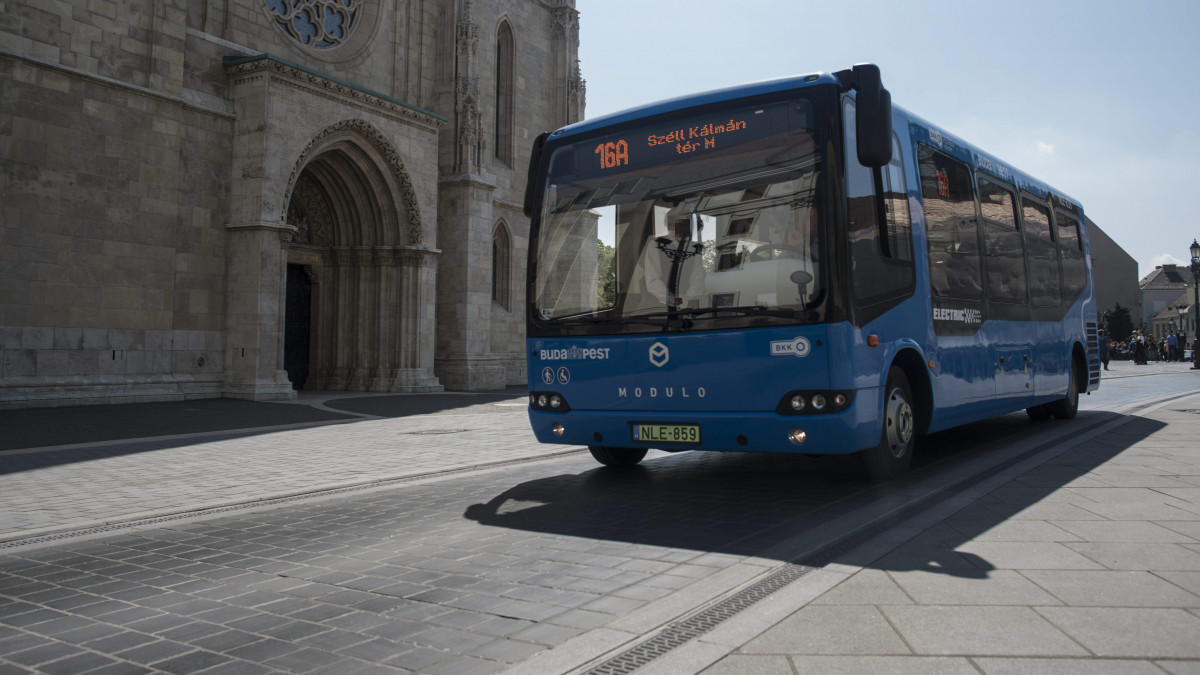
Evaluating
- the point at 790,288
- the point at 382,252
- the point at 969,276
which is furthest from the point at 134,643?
the point at 382,252

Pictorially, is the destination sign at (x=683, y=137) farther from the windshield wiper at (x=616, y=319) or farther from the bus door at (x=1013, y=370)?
the bus door at (x=1013, y=370)

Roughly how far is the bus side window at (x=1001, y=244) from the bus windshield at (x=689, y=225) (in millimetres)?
4128

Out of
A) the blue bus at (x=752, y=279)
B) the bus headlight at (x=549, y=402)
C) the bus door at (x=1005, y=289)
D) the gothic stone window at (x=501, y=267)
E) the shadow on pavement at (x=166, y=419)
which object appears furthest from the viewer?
the gothic stone window at (x=501, y=267)

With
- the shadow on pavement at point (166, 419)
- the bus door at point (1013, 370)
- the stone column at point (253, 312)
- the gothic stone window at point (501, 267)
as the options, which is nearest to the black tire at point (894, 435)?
the bus door at point (1013, 370)

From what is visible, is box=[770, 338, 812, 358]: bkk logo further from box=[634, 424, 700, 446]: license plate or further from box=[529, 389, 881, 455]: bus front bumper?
box=[634, 424, 700, 446]: license plate

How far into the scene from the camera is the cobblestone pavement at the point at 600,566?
3375 millimetres

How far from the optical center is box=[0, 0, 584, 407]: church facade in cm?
1627

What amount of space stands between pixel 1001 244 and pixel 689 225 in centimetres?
516

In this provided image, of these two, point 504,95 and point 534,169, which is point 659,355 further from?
point 504,95

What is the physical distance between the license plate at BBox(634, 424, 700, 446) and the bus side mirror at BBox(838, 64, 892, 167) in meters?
2.37

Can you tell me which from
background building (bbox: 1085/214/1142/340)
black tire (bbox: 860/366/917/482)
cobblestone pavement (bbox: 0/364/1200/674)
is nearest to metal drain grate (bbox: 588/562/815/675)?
cobblestone pavement (bbox: 0/364/1200/674)

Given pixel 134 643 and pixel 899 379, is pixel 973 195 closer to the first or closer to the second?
pixel 899 379

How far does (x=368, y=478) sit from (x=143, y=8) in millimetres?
14446

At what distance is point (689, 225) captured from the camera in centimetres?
696
